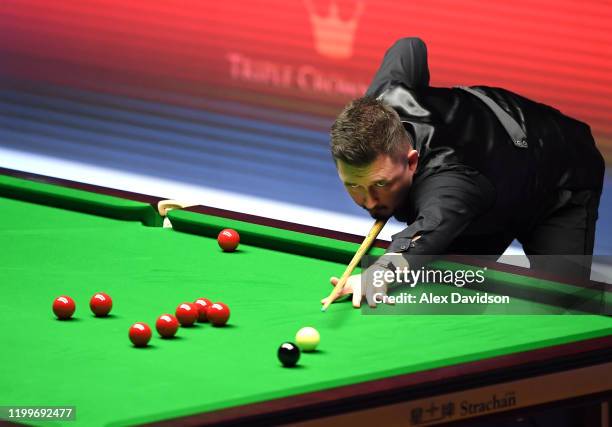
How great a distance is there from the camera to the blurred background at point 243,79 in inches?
254

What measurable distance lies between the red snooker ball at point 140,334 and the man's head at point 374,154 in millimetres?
743

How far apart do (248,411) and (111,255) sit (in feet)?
4.80

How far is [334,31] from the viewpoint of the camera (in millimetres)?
7277

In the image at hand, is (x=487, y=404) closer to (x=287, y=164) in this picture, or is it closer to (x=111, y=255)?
(x=111, y=255)

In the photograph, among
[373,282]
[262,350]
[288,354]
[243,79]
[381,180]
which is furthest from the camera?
[243,79]

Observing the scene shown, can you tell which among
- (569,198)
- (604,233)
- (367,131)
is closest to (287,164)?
(604,233)

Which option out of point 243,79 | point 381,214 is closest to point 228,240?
point 381,214

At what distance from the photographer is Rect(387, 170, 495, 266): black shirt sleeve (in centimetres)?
332

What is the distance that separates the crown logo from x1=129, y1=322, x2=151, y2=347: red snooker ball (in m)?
4.48

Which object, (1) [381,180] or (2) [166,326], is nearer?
(2) [166,326]

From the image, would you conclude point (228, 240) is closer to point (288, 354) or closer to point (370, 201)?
point (370, 201)

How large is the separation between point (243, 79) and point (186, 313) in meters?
4.88

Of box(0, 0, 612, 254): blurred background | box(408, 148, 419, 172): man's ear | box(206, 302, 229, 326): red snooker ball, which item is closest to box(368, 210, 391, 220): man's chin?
box(408, 148, 419, 172): man's ear

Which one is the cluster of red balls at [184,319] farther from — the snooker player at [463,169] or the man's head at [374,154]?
the man's head at [374,154]
